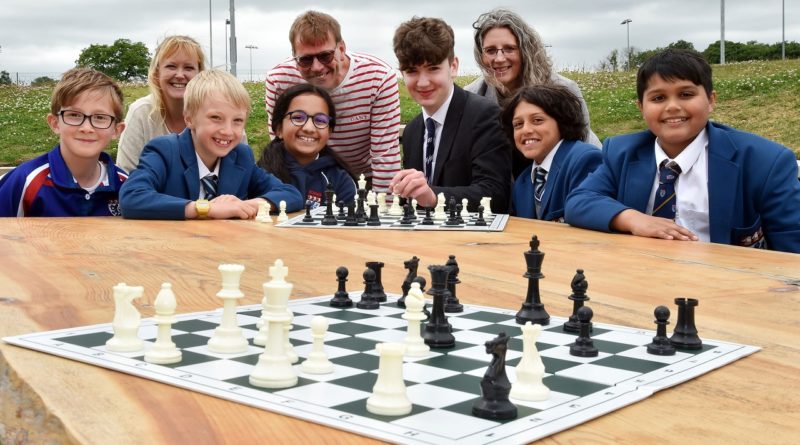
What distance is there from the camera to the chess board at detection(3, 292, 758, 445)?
1185mm

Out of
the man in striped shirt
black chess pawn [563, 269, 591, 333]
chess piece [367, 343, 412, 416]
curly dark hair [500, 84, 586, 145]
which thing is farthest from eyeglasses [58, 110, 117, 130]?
chess piece [367, 343, 412, 416]

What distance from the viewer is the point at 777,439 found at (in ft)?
3.76

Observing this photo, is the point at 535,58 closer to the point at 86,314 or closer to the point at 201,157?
the point at 201,157

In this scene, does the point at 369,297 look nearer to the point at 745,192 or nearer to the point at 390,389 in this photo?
the point at 390,389

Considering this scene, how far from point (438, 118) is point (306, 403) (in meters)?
3.83

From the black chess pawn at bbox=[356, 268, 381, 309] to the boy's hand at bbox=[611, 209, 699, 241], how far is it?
1.68 meters

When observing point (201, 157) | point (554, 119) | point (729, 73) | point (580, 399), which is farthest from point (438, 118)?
point (729, 73)

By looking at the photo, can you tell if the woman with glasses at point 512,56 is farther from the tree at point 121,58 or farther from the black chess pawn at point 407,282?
the tree at point 121,58

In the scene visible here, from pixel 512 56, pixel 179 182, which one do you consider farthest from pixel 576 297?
pixel 512 56

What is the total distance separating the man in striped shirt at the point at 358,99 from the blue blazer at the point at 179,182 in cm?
69

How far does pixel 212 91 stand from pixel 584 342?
9.87 ft

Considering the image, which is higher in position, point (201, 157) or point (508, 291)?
point (201, 157)

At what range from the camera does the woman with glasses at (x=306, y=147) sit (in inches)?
191

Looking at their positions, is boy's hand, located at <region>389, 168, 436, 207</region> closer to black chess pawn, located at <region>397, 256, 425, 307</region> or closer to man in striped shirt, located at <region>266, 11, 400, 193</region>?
man in striped shirt, located at <region>266, 11, 400, 193</region>
